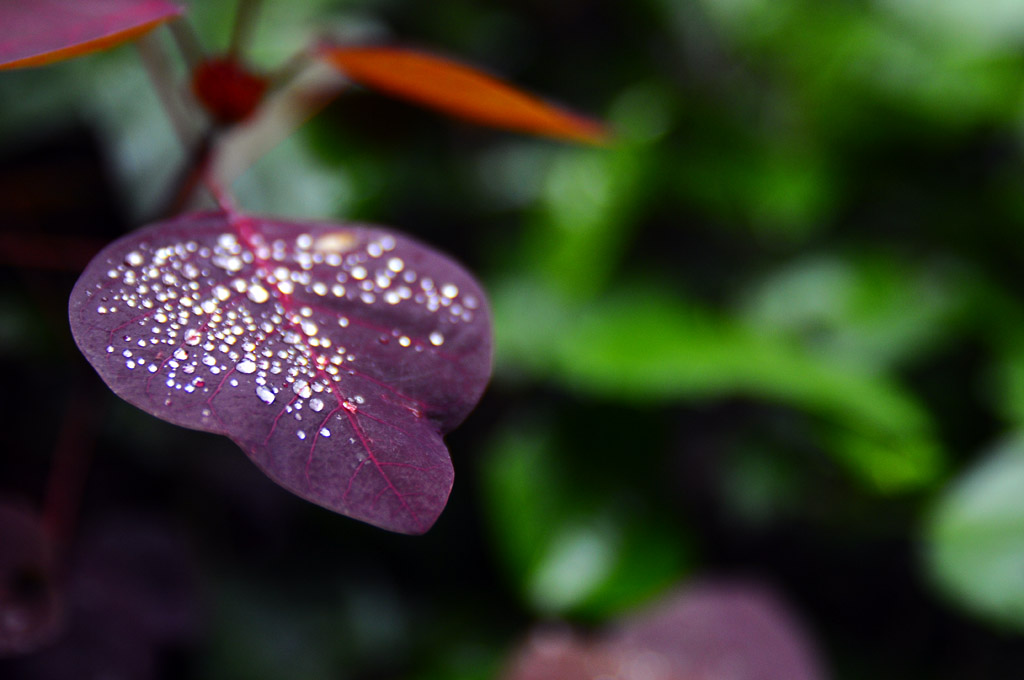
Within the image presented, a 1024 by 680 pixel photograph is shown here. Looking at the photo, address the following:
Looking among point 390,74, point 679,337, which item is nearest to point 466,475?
point 679,337

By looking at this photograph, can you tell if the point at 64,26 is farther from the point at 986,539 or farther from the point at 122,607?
the point at 986,539

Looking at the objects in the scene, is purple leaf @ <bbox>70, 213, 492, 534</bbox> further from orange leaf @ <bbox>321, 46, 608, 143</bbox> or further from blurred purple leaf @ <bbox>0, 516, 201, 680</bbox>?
blurred purple leaf @ <bbox>0, 516, 201, 680</bbox>

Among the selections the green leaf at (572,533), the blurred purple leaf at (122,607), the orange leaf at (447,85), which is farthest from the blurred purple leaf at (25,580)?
the green leaf at (572,533)

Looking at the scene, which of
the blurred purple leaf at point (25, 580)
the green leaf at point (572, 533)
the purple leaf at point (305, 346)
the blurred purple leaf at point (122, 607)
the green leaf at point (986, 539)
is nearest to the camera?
the purple leaf at point (305, 346)

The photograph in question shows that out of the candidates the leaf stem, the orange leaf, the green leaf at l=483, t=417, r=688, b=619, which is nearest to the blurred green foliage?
the green leaf at l=483, t=417, r=688, b=619

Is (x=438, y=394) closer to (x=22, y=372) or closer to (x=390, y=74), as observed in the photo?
(x=390, y=74)

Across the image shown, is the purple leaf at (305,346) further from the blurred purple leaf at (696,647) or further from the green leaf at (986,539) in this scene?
the green leaf at (986,539)
